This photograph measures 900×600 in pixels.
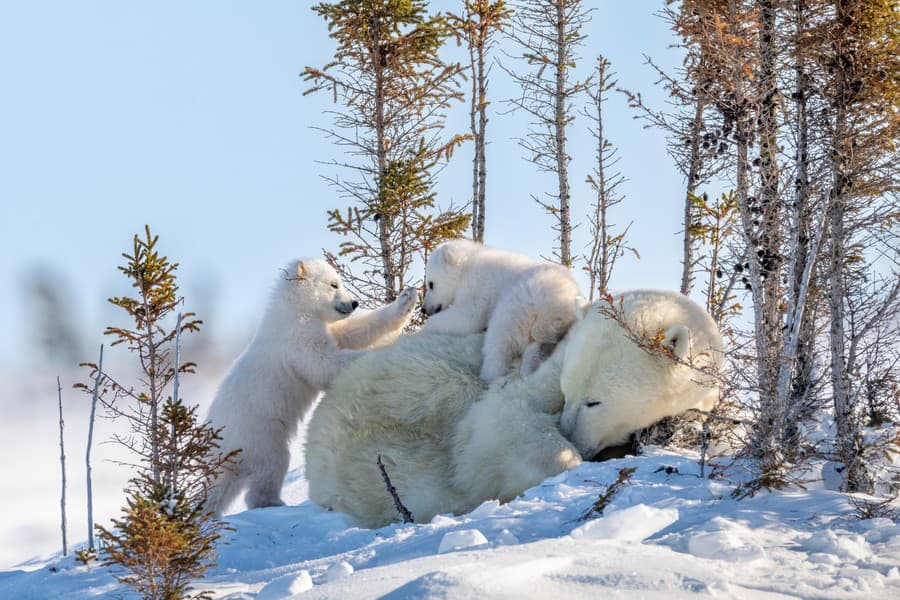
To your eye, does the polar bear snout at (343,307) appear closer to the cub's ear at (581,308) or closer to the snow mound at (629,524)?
the cub's ear at (581,308)

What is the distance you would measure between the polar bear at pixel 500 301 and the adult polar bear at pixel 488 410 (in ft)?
0.75

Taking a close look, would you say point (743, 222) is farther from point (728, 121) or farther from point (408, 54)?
point (408, 54)

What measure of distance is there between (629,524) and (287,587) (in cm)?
161

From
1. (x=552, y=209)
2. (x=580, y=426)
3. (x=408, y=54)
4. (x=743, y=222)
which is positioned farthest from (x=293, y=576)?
(x=552, y=209)

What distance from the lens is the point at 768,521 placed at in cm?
440

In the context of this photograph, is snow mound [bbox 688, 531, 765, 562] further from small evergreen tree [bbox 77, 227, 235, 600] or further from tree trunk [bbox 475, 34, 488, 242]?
tree trunk [bbox 475, 34, 488, 242]

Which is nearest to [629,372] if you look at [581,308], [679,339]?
[679,339]

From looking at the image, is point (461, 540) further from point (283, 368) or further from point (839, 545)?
point (283, 368)

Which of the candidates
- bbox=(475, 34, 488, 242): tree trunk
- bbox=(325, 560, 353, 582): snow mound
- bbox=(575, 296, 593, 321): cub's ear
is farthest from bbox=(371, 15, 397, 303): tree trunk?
bbox=(325, 560, 353, 582): snow mound

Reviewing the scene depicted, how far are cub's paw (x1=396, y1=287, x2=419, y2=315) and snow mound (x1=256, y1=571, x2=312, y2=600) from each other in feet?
12.8

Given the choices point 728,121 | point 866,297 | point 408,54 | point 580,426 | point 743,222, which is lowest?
point 580,426

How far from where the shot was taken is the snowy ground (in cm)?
341

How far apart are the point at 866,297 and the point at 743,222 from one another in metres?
0.97

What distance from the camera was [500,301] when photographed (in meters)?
6.70
